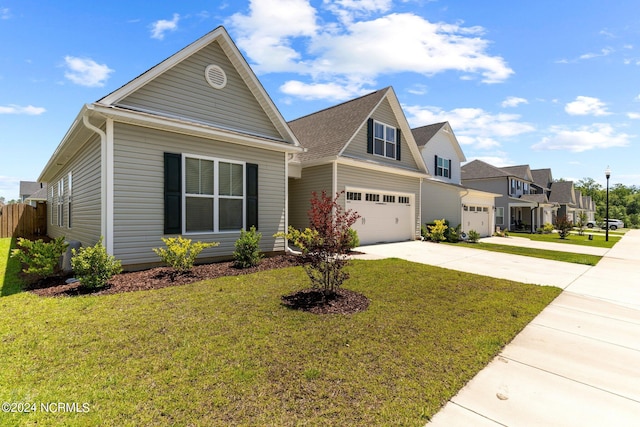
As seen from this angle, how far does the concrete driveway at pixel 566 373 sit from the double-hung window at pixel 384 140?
971cm

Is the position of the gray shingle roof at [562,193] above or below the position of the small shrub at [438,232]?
above

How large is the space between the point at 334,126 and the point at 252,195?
6992 mm

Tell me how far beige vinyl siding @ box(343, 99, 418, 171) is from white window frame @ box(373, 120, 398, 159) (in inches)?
6.1

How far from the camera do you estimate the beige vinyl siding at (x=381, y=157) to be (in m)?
13.2

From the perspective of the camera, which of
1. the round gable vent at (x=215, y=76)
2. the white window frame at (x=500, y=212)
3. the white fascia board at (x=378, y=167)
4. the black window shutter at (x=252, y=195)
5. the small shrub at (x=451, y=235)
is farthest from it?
the white window frame at (x=500, y=212)

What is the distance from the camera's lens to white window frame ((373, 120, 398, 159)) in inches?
563

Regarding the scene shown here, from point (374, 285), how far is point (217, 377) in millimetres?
4324

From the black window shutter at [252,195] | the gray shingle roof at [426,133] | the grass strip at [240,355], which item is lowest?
the grass strip at [240,355]

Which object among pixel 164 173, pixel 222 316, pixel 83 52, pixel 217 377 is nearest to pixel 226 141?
pixel 164 173

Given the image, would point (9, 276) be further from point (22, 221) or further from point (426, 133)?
point (426, 133)

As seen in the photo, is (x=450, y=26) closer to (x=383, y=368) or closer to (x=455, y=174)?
(x=383, y=368)

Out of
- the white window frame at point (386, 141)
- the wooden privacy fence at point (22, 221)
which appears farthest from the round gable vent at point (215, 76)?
the wooden privacy fence at point (22, 221)

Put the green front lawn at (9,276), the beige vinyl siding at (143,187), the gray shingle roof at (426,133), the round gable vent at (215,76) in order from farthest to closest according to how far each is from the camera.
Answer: the gray shingle roof at (426,133) → the round gable vent at (215,76) → the beige vinyl siding at (143,187) → the green front lawn at (9,276)

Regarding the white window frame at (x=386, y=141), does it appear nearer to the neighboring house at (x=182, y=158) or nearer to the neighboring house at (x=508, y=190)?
the neighboring house at (x=182, y=158)
